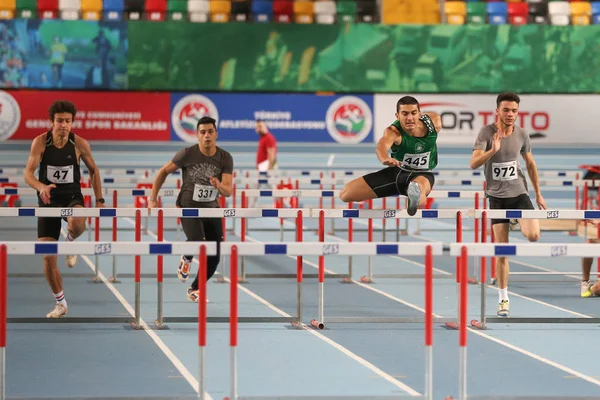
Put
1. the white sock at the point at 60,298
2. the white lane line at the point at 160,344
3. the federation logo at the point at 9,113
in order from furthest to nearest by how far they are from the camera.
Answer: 1. the federation logo at the point at 9,113
2. the white sock at the point at 60,298
3. the white lane line at the point at 160,344

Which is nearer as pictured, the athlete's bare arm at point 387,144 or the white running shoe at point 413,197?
the white running shoe at point 413,197

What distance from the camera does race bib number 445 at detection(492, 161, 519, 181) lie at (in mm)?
9570

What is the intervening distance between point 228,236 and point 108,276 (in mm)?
5638

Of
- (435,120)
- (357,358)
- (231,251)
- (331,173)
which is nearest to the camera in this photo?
(231,251)

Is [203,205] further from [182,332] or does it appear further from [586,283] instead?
[586,283]

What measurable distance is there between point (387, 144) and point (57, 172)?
2.76 meters

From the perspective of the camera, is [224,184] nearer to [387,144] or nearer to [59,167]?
[59,167]

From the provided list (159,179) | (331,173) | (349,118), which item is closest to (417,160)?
(159,179)

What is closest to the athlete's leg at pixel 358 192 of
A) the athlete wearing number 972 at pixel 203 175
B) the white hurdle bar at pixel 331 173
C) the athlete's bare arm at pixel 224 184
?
the athlete's bare arm at pixel 224 184

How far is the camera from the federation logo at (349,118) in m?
24.4

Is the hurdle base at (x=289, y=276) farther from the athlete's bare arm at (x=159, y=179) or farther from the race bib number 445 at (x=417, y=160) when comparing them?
the race bib number 445 at (x=417, y=160)

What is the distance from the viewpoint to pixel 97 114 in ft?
78.3

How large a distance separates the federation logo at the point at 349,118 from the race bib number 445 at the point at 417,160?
611 inches

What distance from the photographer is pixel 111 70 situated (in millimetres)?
23719
